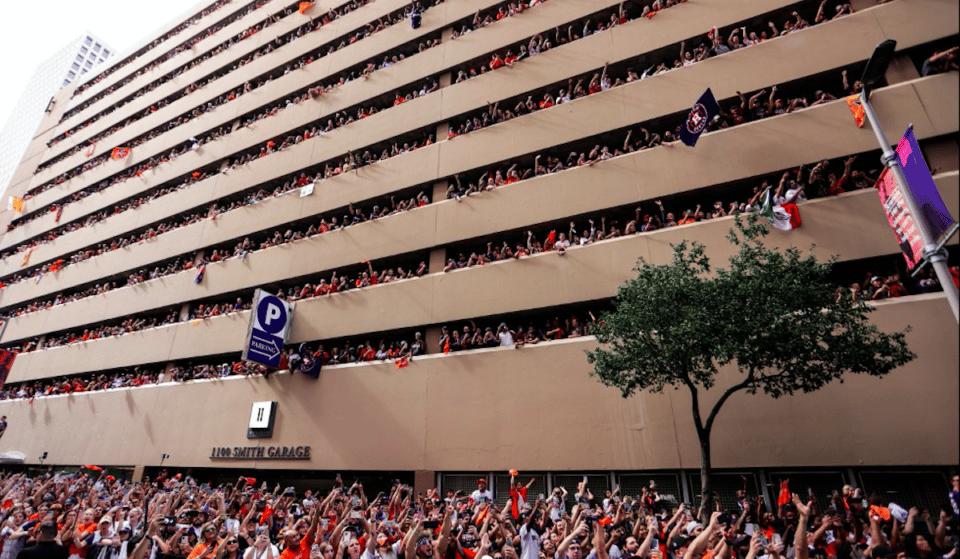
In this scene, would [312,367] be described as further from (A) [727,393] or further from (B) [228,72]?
(B) [228,72]

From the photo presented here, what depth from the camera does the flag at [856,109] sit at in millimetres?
14823

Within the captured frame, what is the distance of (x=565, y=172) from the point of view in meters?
19.0

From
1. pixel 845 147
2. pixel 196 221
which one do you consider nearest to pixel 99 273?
pixel 196 221

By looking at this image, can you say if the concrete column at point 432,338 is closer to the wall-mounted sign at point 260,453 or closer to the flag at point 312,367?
the flag at point 312,367

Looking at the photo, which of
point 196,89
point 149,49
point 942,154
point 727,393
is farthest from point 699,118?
point 149,49

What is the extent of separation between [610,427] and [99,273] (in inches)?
1313

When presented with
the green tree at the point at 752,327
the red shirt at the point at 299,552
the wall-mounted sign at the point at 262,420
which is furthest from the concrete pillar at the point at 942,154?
the wall-mounted sign at the point at 262,420

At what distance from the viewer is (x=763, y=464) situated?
13.2 metres

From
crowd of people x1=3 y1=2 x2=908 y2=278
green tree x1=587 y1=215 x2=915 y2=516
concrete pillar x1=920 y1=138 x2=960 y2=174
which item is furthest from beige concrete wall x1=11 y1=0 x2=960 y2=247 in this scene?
green tree x1=587 y1=215 x2=915 y2=516

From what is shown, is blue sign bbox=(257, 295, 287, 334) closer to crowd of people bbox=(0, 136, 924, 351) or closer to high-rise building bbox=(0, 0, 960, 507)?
high-rise building bbox=(0, 0, 960, 507)

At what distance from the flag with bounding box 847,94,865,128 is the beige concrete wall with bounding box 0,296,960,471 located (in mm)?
5511

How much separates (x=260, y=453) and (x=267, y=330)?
194 inches


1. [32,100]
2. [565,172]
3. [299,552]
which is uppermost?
[32,100]

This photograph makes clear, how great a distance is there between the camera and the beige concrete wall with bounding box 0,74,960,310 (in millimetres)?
14750
